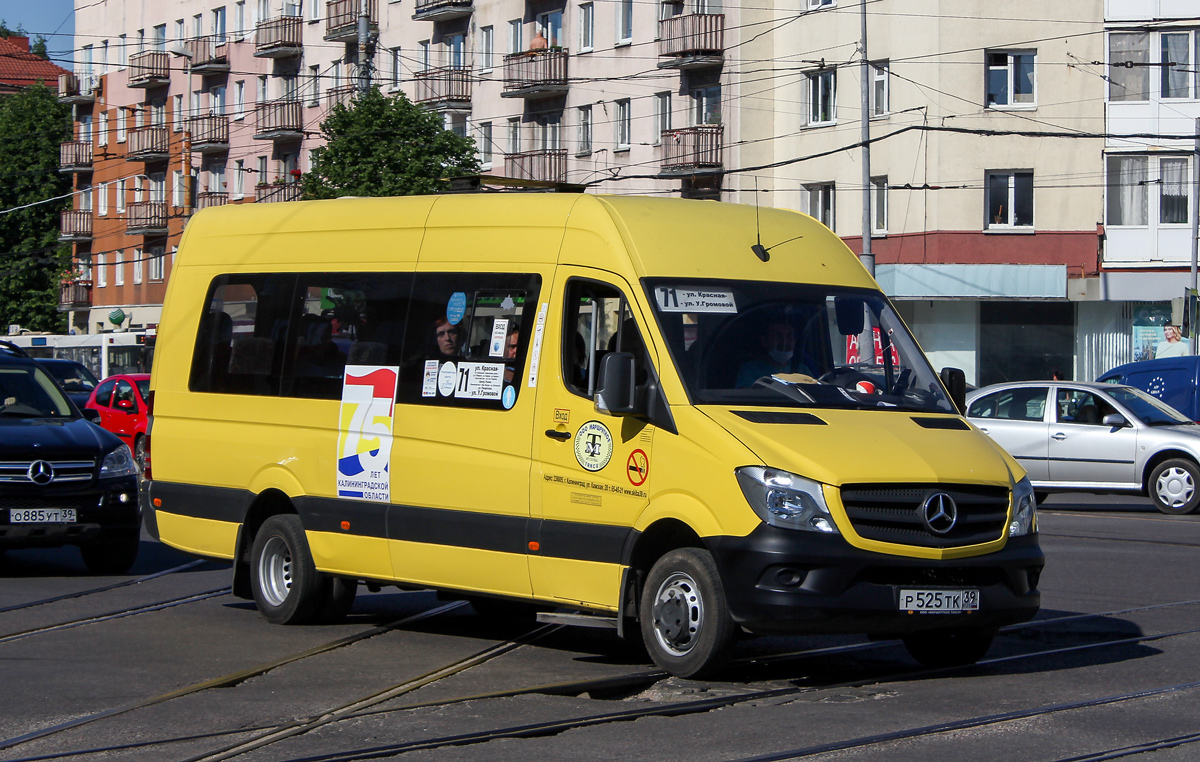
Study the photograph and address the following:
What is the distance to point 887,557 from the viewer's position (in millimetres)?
7957

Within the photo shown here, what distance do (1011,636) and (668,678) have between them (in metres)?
2.71

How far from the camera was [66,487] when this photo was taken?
1341cm

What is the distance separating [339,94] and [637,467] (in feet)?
180

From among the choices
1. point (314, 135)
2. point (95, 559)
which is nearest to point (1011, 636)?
point (95, 559)

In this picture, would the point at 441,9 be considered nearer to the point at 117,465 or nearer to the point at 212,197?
the point at 212,197

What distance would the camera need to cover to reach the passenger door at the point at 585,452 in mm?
8602

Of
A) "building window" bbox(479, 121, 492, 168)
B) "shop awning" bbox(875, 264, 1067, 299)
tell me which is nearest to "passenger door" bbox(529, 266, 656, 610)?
"shop awning" bbox(875, 264, 1067, 299)

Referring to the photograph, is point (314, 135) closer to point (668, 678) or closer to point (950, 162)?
point (950, 162)

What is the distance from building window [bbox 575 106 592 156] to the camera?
5150 cm

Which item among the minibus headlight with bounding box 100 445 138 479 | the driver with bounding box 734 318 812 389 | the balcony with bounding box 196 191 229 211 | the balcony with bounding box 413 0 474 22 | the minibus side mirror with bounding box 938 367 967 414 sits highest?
the balcony with bounding box 413 0 474 22

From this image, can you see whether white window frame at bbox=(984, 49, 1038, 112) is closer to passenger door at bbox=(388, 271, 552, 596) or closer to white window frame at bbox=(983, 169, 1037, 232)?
white window frame at bbox=(983, 169, 1037, 232)

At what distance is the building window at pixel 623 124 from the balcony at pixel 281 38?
59.2ft

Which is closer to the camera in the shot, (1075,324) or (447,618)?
(447,618)

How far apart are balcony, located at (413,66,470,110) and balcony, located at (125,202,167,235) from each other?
61.2 ft
